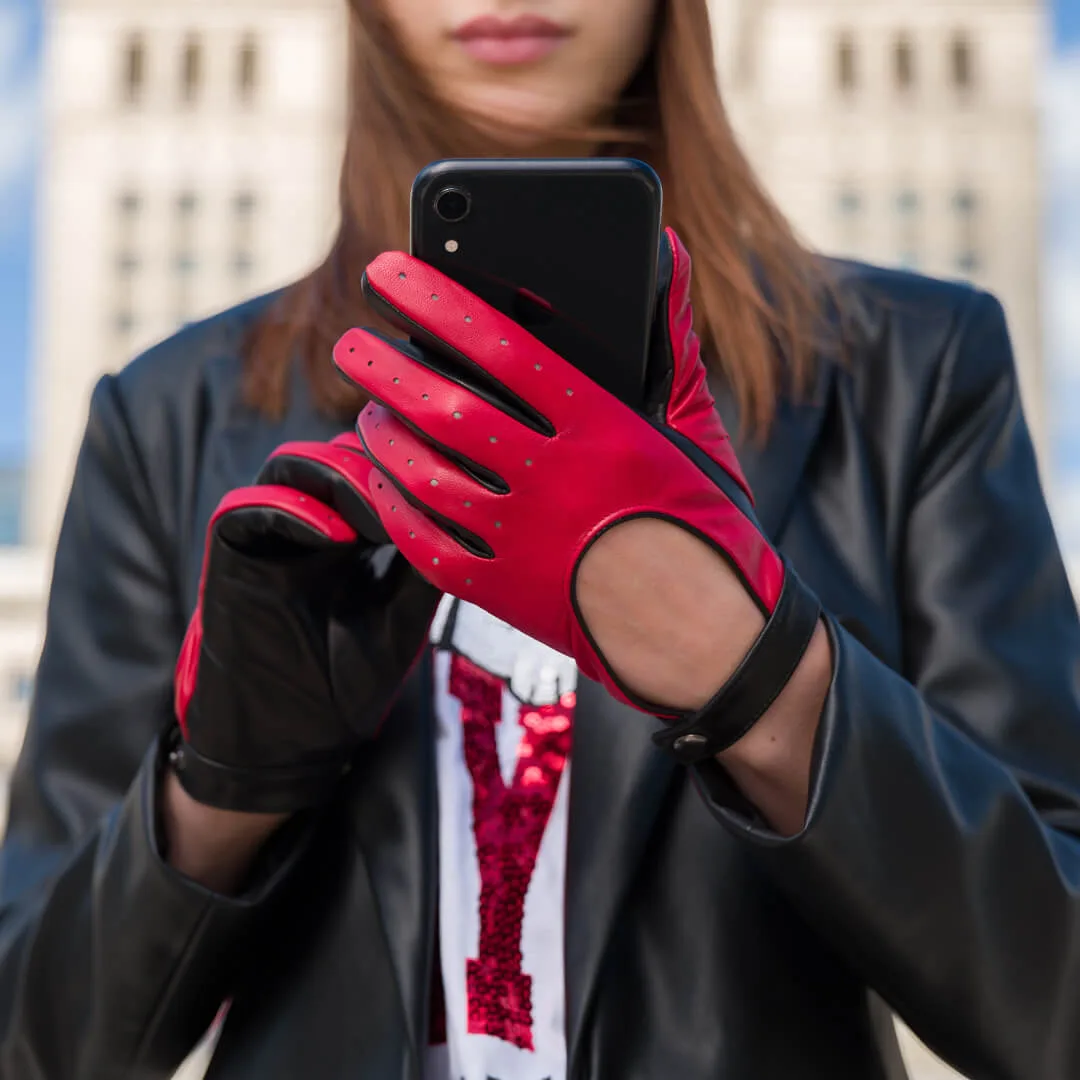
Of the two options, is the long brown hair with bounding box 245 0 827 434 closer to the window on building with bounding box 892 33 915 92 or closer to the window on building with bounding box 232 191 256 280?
the window on building with bounding box 232 191 256 280

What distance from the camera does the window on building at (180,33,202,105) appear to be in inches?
1455

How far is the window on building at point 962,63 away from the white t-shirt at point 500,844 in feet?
127

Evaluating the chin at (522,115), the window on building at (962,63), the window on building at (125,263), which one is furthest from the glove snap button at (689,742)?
the window on building at (962,63)

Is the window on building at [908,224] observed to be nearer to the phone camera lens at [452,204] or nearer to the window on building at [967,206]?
the window on building at [967,206]

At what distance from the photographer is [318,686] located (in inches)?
43.9

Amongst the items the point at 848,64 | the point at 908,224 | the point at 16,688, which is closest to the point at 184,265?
the point at 16,688

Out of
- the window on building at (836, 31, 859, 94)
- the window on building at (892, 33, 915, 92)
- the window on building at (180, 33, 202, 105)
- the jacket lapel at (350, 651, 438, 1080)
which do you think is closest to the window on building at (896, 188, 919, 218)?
the window on building at (892, 33, 915, 92)

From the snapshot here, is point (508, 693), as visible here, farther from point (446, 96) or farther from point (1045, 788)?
point (446, 96)

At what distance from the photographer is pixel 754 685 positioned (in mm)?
940

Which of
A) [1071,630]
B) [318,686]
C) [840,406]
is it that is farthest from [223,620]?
[1071,630]

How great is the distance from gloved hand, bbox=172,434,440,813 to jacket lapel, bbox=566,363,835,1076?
163mm

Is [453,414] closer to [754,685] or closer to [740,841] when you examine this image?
[754,685]

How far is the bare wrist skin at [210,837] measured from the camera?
1.14 metres

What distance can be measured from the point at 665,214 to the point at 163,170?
37538 mm
